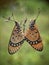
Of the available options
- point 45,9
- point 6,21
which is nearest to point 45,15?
point 45,9

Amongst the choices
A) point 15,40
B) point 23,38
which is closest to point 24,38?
point 23,38

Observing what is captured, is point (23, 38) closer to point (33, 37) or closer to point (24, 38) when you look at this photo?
point (24, 38)

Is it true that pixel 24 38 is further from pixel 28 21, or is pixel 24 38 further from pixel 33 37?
pixel 28 21

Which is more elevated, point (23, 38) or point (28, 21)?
point (28, 21)

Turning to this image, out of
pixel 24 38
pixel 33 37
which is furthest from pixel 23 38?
pixel 33 37
